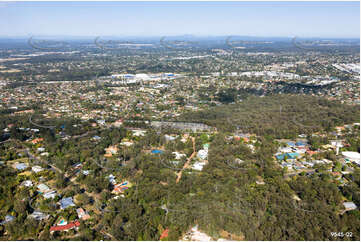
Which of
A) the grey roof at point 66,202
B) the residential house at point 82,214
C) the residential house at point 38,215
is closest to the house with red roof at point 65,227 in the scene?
the residential house at point 82,214

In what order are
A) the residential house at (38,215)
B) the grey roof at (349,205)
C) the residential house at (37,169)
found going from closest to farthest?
1. the residential house at (38,215)
2. the grey roof at (349,205)
3. the residential house at (37,169)

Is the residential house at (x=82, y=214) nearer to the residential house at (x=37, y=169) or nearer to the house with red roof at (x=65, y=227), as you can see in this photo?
the house with red roof at (x=65, y=227)

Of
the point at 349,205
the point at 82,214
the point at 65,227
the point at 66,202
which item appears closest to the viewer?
the point at 65,227

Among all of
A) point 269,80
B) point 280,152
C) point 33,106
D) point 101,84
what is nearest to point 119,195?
point 280,152

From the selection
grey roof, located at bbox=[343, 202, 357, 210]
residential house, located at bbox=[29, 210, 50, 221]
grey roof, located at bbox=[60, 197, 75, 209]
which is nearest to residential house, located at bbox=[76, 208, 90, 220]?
grey roof, located at bbox=[60, 197, 75, 209]

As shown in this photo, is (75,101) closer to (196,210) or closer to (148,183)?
(148,183)

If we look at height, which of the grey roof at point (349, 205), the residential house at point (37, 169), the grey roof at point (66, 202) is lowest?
the residential house at point (37, 169)

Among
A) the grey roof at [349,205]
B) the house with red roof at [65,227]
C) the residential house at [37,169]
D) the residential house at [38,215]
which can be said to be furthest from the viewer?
the residential house at [37,169]

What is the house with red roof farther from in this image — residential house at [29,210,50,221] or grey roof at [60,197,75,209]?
grey roof at [60,197,75,209]

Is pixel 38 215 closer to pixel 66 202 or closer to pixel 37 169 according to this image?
pixel 66 202

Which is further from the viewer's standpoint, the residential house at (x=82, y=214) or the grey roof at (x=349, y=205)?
the grey roof at (x=349, y=205)

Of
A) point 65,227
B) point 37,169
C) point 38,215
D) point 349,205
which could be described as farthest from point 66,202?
point 349,205
